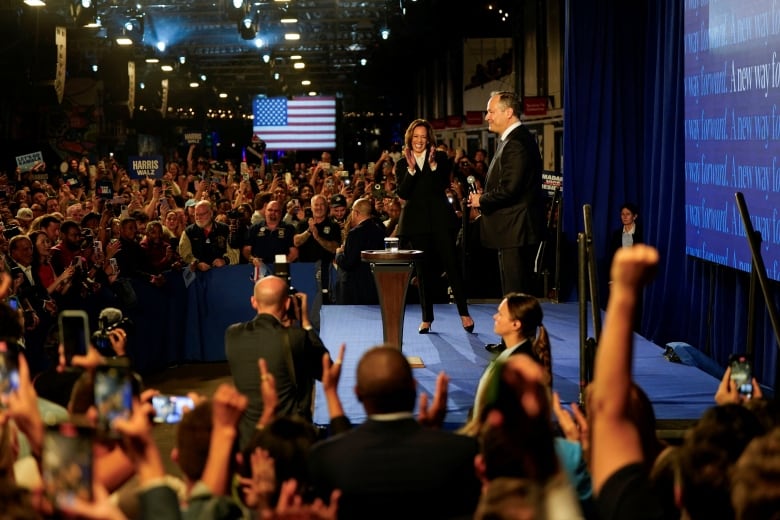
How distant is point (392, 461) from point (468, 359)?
175 inches

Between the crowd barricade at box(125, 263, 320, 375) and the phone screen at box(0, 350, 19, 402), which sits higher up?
the phone screen at box(0, 350, 19, 402)

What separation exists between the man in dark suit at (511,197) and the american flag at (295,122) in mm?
18731

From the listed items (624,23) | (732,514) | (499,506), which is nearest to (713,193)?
(624,23)

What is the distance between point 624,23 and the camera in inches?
392

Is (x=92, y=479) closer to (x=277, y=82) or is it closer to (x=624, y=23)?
(x=624, y=23)

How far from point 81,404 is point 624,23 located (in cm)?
787

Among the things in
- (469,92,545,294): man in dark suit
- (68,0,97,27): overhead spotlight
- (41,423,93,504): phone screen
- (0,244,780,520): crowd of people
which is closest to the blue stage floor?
(469,92,545,294): man in dark suit

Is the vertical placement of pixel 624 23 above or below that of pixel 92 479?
above

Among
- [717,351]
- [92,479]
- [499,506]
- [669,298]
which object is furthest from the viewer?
[669,298]

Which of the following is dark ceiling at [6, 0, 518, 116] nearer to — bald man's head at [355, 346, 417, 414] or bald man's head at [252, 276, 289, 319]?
bald man's head at [252, 276, 289, 319]

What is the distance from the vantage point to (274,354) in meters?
5.01

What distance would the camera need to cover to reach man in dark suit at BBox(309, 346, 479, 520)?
2.86 meters

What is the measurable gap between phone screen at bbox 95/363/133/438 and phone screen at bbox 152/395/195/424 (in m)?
0.57

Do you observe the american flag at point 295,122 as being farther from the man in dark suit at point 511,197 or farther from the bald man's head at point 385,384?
the bald man's head at point 385,384
